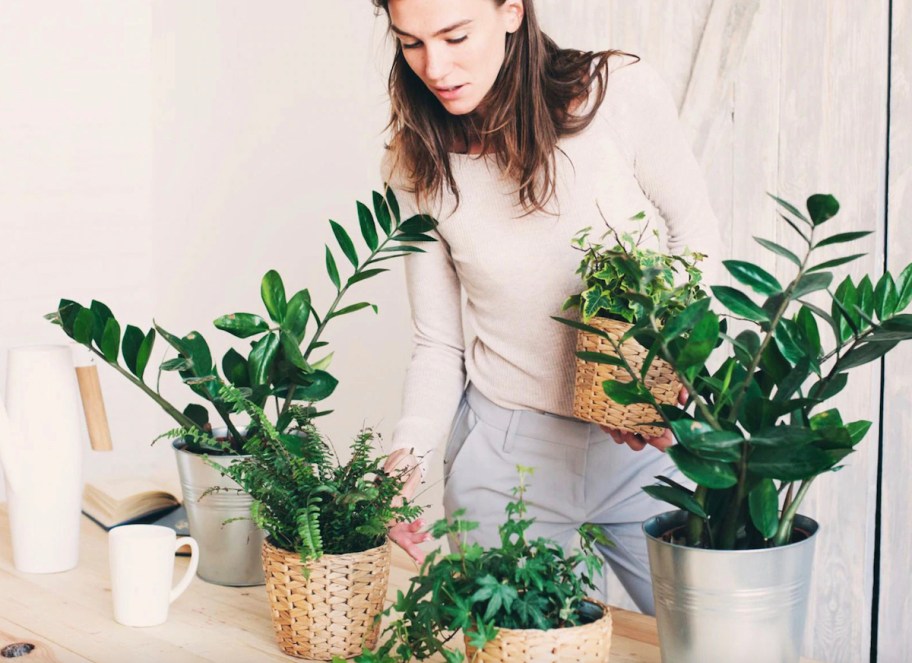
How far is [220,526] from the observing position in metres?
1.40

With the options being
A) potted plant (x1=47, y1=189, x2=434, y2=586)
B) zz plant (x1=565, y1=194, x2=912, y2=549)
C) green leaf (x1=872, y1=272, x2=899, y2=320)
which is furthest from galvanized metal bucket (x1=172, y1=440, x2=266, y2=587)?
green leaf (x1=872, y1=272, x2=899, y2=320)

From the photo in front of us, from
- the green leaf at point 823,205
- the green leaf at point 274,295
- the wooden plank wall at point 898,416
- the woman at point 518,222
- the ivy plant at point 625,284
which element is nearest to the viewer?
the green leaf at point 823,205

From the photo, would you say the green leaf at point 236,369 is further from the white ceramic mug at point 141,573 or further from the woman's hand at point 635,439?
Result: the woman's hand at point 635,439

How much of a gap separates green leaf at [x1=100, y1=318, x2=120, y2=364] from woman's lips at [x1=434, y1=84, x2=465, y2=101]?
1.92 ft

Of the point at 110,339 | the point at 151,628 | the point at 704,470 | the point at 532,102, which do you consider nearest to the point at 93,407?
the point at 110,339

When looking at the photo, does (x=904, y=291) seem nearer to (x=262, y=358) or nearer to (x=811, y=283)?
(x=811, y=283)

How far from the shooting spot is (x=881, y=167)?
2.12 meters

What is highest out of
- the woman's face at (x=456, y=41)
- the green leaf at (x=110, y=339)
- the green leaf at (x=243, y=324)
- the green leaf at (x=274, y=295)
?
the woman's face at (x=456, y=41)

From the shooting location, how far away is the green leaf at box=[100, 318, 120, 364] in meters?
1.39

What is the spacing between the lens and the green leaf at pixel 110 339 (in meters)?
1.39

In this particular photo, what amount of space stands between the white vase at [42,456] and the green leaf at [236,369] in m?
0.28

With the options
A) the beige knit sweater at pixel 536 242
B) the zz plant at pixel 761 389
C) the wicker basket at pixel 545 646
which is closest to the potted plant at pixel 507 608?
the wicker basket at pixel 545 646

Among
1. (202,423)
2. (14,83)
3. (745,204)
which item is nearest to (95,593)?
(202,423)

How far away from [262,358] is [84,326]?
269mm
